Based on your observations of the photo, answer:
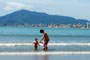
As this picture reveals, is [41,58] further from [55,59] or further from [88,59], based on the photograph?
[88,59]

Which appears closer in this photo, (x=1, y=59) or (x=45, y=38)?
(x=1, y=59)

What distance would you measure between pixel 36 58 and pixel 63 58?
1.66m

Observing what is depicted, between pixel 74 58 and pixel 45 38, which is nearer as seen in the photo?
pixel 74 58

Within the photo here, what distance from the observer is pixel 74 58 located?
68.3 feet

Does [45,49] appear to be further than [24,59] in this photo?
Yes

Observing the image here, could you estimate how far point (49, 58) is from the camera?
20.7 meters

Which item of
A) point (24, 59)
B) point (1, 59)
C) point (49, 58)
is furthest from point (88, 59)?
point (1, 59)

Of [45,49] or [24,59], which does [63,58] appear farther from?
[45,49]

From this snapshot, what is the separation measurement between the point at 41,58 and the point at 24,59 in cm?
106

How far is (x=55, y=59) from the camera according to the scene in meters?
20.2

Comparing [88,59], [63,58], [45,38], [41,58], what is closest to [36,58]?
[41,58]

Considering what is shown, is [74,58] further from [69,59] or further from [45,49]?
[45,49]

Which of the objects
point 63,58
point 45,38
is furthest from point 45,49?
point 63,58

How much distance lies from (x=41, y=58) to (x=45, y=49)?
5137mm
